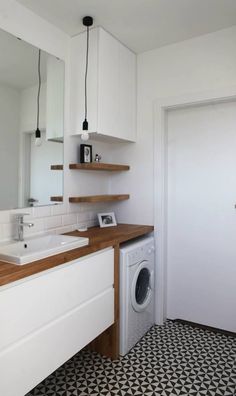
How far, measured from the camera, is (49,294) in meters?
1.51

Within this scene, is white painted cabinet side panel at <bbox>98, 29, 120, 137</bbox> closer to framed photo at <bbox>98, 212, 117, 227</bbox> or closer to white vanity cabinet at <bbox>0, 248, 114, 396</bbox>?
framed photo at <bbox>98, 212, 117, 227</bbox>

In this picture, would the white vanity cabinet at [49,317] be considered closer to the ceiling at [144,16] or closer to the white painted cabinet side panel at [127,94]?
the white painted cabinet side panel at [127,94]

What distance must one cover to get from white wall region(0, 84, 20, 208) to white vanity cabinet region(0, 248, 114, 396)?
0.70m

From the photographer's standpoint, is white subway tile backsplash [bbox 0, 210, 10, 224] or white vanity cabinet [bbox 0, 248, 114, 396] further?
white subway tile backsplash [bbox 0, 210, 10, 224]

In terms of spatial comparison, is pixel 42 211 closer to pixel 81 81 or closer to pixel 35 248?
pixel 35 248

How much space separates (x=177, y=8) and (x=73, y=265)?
77.6 inches

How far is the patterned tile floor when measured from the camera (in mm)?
1769

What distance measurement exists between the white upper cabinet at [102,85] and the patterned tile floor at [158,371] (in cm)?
182

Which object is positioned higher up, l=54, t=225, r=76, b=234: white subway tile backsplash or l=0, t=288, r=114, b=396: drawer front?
l=54, t=225, r=76, b=234: white subway tile backsplash

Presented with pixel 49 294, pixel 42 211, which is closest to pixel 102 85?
pixel 42 211

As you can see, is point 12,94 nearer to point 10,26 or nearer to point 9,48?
point 9,48

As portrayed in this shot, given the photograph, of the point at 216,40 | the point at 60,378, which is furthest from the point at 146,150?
the point at 60,378

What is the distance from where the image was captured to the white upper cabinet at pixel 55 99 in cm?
224

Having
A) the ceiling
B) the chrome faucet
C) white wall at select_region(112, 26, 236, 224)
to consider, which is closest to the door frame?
white wall at select_region(112, 26, 236, 224)
